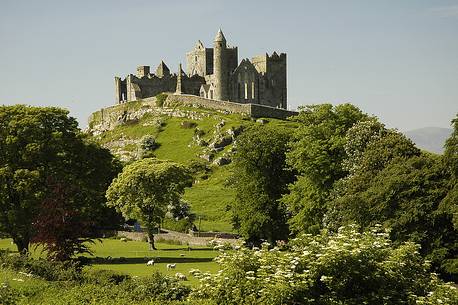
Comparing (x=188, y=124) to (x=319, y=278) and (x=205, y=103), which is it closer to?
(x=205, y=103)

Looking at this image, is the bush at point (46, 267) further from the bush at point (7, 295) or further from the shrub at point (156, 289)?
the bush at point (7, 295)

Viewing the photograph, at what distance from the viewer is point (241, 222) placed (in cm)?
6844

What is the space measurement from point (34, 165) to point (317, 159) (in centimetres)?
2233

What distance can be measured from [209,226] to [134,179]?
23.3 metres

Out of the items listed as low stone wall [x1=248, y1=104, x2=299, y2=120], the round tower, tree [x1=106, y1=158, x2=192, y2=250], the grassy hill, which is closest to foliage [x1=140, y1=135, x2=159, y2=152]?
the grassy hill

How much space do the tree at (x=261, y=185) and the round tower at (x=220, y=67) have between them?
227 feet

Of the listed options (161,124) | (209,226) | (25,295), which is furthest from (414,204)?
(161,124)

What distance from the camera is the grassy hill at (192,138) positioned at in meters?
96.1

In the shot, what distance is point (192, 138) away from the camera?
128 metres

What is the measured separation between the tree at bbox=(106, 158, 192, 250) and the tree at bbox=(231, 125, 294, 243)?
24.5ft

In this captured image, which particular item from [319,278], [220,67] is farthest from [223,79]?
[319,278]

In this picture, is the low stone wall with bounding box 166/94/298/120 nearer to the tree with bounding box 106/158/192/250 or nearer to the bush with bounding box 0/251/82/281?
the tree with bounding box 106/158/192/250

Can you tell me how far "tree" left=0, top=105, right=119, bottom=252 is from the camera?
179ft

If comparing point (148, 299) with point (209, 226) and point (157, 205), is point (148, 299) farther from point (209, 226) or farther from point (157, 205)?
point (209, 226)
